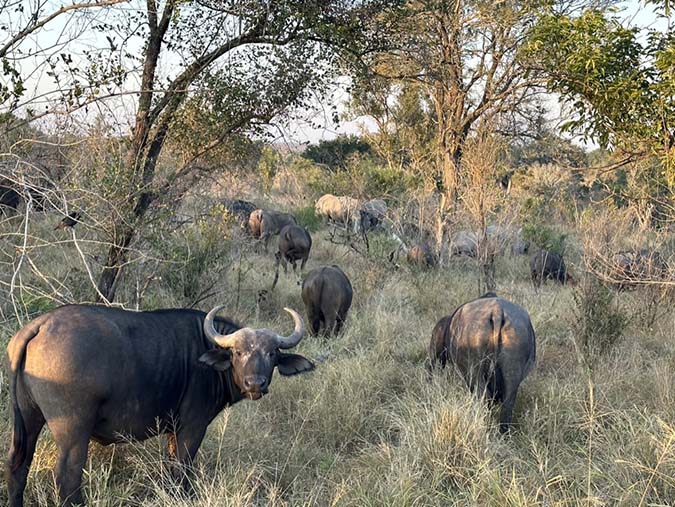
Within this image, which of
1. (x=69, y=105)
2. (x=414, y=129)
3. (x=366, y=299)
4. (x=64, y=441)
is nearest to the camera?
(x=64, y=441)

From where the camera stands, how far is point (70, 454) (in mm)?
3260

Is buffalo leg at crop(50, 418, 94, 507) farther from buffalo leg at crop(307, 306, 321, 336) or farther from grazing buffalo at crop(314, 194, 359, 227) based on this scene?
grazing buffalo at crop(314, 194, 359, 227)

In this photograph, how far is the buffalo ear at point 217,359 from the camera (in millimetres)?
3836

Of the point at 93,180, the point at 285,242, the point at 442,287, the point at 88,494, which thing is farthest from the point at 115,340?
the point at 285,242

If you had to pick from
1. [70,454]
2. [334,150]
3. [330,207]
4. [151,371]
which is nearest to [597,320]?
[151,371]

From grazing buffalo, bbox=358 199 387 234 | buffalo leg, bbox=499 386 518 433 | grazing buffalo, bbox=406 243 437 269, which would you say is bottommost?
buffalo leg, bbox=499 386 518 433

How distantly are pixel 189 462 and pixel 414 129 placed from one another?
16209 mm

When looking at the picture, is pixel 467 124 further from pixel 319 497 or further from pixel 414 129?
pixel 319 497

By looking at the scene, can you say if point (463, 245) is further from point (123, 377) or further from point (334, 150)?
point (334, 150)

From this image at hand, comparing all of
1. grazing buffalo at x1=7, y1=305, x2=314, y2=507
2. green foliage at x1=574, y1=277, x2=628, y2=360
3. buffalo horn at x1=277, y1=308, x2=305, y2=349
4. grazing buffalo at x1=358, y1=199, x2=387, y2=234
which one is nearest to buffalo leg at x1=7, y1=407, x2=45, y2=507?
grazing buffalo at x1=7, y1=305, x2=314, y2=507

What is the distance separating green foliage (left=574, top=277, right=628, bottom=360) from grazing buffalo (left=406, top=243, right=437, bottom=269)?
3.79m

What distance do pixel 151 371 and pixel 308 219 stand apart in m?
15.1

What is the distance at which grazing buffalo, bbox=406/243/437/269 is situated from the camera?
10922mm

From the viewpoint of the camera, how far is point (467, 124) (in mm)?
13461
